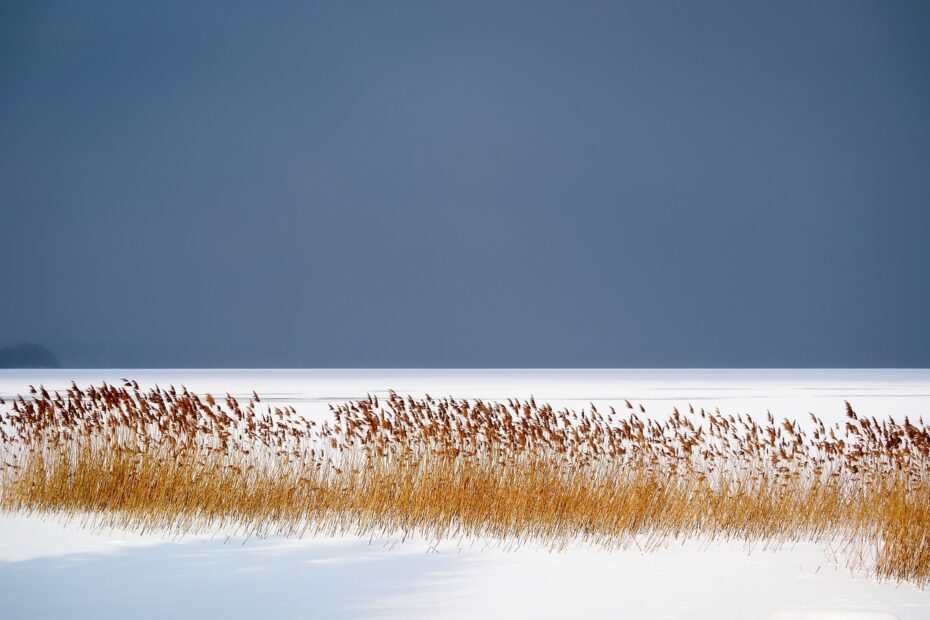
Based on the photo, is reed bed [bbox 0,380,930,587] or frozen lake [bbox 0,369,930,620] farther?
reed bed [bbox 0,380,930,587]

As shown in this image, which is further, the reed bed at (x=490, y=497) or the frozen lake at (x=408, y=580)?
the reed bed at (x=490, y=497)

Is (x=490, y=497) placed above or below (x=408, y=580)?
above

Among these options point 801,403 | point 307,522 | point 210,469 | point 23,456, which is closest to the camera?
point 307,522

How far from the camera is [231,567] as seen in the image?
439 inches

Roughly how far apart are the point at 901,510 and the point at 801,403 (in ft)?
108

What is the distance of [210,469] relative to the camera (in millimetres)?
14727

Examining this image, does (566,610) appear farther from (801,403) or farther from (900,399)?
(900,399)

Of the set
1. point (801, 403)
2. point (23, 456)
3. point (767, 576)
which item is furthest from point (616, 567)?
point (801, 403)

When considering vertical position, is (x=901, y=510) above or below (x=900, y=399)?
above

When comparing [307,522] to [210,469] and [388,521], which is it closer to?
[388,521]

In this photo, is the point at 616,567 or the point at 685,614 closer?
the point at 685,614

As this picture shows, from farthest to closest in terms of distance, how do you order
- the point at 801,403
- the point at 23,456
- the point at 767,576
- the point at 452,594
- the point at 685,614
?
the point at 801,403
the point at 23,456
the point at 767,576
the point at 452,594
the point at 685,614

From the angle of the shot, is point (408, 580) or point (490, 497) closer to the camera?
point (408, 580)

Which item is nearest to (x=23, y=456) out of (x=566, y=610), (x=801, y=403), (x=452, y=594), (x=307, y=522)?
(x=307, y=522)
